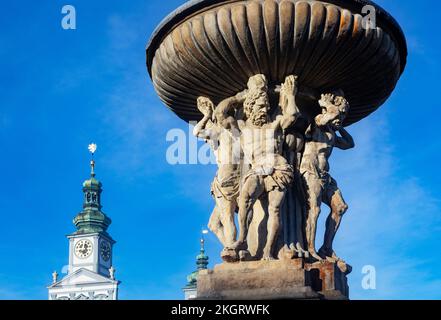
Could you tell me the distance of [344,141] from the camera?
962 centimetres

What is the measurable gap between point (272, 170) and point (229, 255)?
0.97 metres

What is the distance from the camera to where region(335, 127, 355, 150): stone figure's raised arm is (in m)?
9.61

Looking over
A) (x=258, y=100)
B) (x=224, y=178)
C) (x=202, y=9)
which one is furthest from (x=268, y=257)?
(x=202, y=9)

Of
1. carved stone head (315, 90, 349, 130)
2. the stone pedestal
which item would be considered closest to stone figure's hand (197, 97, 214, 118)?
carved stone head (315, 90, 349, 130)

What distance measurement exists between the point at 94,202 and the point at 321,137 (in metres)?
114

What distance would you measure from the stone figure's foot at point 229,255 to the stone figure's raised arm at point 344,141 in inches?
70.7

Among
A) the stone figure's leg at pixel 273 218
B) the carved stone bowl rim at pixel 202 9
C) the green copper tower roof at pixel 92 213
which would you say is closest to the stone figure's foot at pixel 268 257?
the stone figure's leg at pixel 273 218

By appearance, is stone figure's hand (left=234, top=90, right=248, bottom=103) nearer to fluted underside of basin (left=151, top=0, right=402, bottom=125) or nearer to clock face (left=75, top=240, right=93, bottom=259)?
fluted underside of basin (left=151, top=0, right=402, bottom=125)

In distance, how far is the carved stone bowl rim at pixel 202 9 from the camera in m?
8.83

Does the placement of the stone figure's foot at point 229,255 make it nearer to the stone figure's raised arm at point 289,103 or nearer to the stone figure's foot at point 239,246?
the stone figure's foot at point 239,246

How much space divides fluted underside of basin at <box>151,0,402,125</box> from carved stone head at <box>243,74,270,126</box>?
118mm
